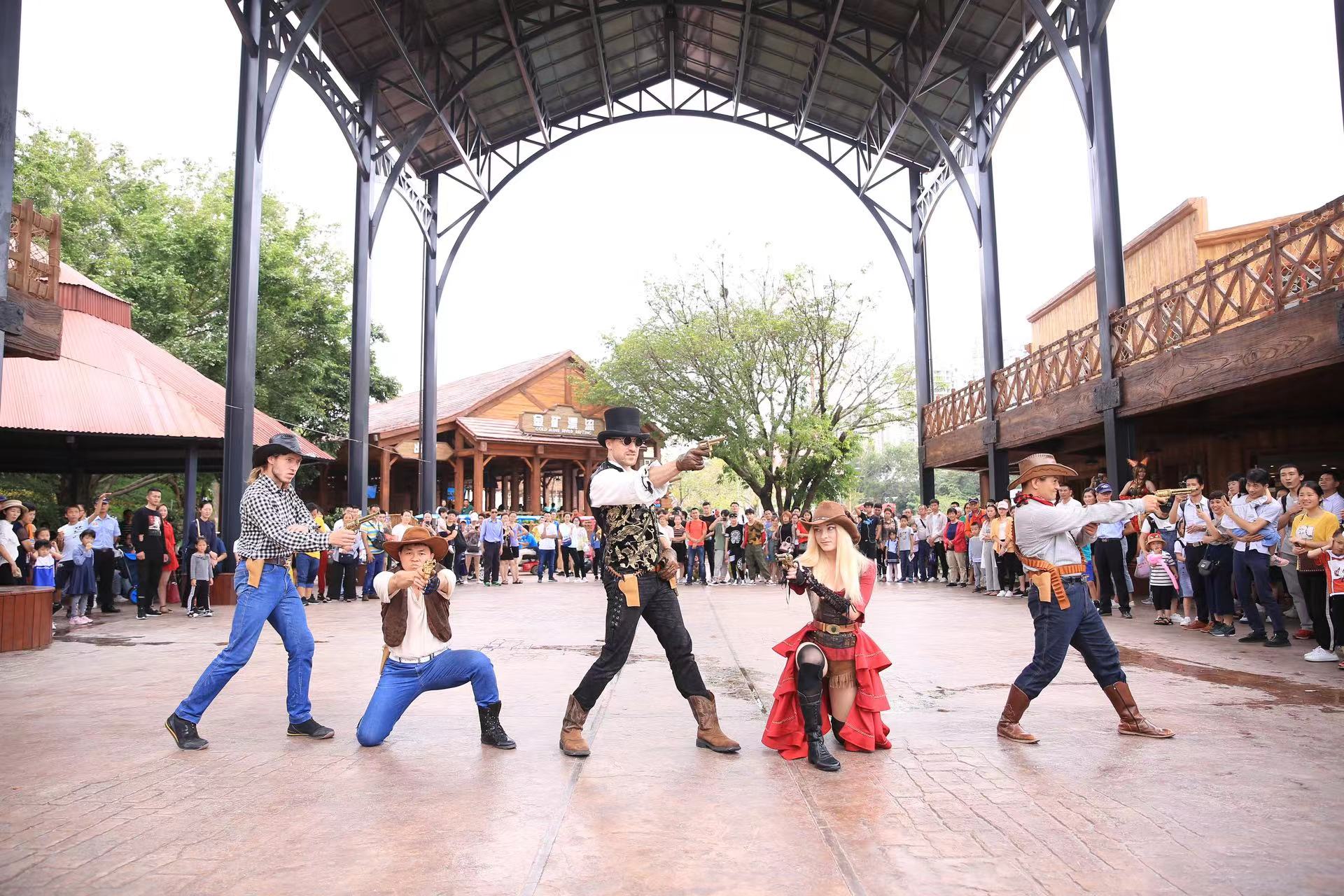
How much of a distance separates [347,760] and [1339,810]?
175 inches

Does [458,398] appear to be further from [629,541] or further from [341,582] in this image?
[629,541]

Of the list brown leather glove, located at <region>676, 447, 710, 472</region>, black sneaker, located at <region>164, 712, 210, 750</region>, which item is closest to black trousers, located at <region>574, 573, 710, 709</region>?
brown leather glove, located at <region>676, 447, 710, 472</region>

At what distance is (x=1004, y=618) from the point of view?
11266mm

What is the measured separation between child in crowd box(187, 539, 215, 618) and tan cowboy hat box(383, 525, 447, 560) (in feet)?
30.6

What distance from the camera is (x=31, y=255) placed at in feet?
29.8

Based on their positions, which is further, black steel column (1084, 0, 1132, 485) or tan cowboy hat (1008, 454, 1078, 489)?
black steel column (1084, 0, 1132, 485)

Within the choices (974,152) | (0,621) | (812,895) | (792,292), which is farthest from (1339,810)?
(792,292)

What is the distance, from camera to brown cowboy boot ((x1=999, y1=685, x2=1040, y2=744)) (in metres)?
4.77

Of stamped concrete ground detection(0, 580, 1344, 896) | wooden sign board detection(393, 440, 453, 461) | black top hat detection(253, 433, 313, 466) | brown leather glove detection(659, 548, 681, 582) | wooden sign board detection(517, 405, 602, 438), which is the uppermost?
wooden sign board detection(517, 405, 602, 438)

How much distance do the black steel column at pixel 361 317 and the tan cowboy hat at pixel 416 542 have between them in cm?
1444

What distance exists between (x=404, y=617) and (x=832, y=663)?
2.33 metres

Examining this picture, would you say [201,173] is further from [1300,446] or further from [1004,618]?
[1300,446]

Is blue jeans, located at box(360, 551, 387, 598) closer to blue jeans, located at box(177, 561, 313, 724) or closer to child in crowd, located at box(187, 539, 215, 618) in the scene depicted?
child in crowd, located at box(187, 539, 215, 618)

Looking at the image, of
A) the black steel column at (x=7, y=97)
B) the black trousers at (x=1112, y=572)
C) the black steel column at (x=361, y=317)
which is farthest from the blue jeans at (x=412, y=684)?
the black steel column at (x=361, y=317)
